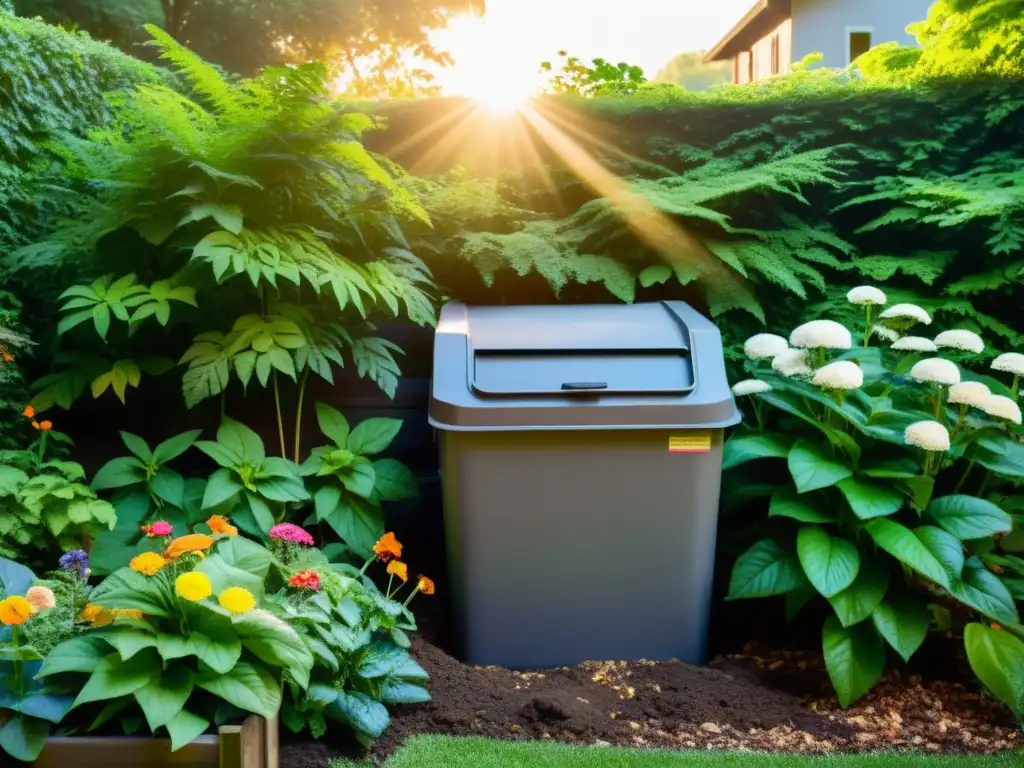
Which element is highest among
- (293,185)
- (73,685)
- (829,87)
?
(829,87)

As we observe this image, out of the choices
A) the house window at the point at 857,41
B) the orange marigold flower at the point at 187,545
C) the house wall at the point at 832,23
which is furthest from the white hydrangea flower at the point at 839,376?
the house window at the point at 857,41

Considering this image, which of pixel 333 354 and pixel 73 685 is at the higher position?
pixel 333 354

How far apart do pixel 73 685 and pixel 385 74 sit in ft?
44.5

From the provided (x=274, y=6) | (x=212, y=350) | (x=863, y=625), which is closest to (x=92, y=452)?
(x=212, y=350)

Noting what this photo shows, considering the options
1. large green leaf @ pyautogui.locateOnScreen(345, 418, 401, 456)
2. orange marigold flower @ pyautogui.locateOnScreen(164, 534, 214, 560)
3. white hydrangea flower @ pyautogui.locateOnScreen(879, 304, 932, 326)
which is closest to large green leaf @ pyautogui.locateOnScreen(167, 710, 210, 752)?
orange marigold flower @ pyautogui.locateOnScreen(164, 534, 214, 560)

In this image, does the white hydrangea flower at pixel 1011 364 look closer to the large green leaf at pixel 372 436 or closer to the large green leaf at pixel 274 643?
the large green leaf at pixel 372 436

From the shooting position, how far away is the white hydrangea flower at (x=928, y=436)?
9.12 feet

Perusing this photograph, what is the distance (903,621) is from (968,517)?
42 cm

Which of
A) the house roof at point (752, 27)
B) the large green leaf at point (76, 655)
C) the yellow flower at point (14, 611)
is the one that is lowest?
the large green leaf at point (76, 655)

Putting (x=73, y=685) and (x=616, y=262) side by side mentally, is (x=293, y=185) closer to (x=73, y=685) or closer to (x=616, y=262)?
(x=616, y=262)

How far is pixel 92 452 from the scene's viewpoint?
3.87 m

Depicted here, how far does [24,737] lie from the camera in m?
1.86

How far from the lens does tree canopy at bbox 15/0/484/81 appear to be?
33.0 feet

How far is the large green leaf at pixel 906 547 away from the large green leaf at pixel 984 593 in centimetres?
9
